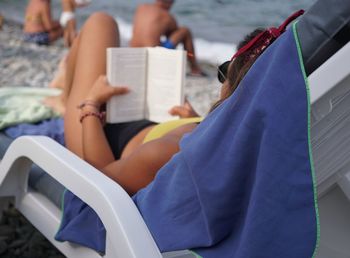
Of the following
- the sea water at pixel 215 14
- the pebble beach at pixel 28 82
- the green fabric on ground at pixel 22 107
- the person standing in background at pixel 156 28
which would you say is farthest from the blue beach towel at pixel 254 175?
the sea water at pixel 215 14

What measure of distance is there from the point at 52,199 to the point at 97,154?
24cm

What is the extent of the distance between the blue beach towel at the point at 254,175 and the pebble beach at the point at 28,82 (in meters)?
0.91

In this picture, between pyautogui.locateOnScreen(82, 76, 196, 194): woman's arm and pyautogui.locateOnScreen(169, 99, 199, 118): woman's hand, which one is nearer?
pyautogui.locateOnScreen(82, 76, 196, 194): woman's arm

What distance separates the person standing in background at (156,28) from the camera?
6.30 meters

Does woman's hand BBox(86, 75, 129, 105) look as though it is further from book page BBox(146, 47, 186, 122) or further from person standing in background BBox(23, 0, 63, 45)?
person standing in background BBox(23, 0, 63, 45)

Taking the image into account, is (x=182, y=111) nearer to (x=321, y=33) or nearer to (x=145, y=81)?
(x=145, y=81)

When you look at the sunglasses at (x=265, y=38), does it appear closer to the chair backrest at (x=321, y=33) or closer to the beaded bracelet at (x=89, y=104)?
the chair backrest at (x=321, y=33)

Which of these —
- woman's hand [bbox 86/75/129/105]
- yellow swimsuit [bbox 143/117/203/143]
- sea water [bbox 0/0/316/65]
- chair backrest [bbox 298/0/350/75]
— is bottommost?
sea water [bbox 0/0/316/65]

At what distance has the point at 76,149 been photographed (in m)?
2.31

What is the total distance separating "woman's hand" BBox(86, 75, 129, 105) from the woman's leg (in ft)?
0.29

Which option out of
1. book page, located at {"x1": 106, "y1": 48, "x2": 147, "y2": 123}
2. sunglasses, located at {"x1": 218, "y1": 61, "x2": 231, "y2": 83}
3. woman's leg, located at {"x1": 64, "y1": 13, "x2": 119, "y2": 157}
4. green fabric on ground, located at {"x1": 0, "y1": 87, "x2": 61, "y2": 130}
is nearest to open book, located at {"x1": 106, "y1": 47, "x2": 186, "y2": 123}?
book page, located at {"x1": 106, "y1": 48, "x2": 147, "y2": 123}

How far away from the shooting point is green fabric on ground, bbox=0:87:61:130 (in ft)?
8.73

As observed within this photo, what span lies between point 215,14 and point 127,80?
13128 mm

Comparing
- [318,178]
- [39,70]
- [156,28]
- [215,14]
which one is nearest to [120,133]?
[318,178]
